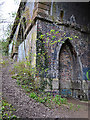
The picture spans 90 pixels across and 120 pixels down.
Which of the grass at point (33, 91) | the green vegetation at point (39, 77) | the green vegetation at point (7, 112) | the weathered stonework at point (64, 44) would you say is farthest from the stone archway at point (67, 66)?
the green vegetation at point (7, 112)

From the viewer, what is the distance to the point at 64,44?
6.55m

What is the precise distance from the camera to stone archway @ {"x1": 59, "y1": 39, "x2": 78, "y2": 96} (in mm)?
6158

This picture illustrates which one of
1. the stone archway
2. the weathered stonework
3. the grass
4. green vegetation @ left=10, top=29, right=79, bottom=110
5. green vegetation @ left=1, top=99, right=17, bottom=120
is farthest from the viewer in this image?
the stone archway

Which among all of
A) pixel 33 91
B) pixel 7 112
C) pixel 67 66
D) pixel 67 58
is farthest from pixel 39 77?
pixel 7 112

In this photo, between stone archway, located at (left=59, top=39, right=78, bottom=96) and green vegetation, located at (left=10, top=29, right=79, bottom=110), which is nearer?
green vegetation, located at (left=10, top=29, right=79, bottom=110)

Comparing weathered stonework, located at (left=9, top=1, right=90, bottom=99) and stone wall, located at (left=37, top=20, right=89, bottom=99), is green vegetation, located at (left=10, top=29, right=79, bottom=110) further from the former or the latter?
stone wall, located at (left=37, top=20, right=89, bottom=99)

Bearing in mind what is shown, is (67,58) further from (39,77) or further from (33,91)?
(33,91)

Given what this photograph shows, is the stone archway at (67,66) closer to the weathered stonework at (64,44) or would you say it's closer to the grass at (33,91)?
the weathered stonework at (64,44)

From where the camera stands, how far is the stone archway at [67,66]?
242 inches

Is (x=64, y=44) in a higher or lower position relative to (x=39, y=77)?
higher

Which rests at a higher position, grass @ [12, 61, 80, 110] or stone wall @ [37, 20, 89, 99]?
stone wall @ [37, 20, 89, 99]

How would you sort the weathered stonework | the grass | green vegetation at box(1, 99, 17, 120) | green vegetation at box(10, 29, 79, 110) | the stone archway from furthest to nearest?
the stone archway
the weathered stonework
green vegetation at box(10, 29, 79, 110)
the grass
green vegetation at box(1, 99, 17, 120)

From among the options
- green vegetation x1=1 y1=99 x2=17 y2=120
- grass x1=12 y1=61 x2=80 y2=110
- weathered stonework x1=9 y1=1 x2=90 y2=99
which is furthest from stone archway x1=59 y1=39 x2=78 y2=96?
green vegetation x1=1 y1=99 x2=17 y2=120

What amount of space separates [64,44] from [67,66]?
1311mm
